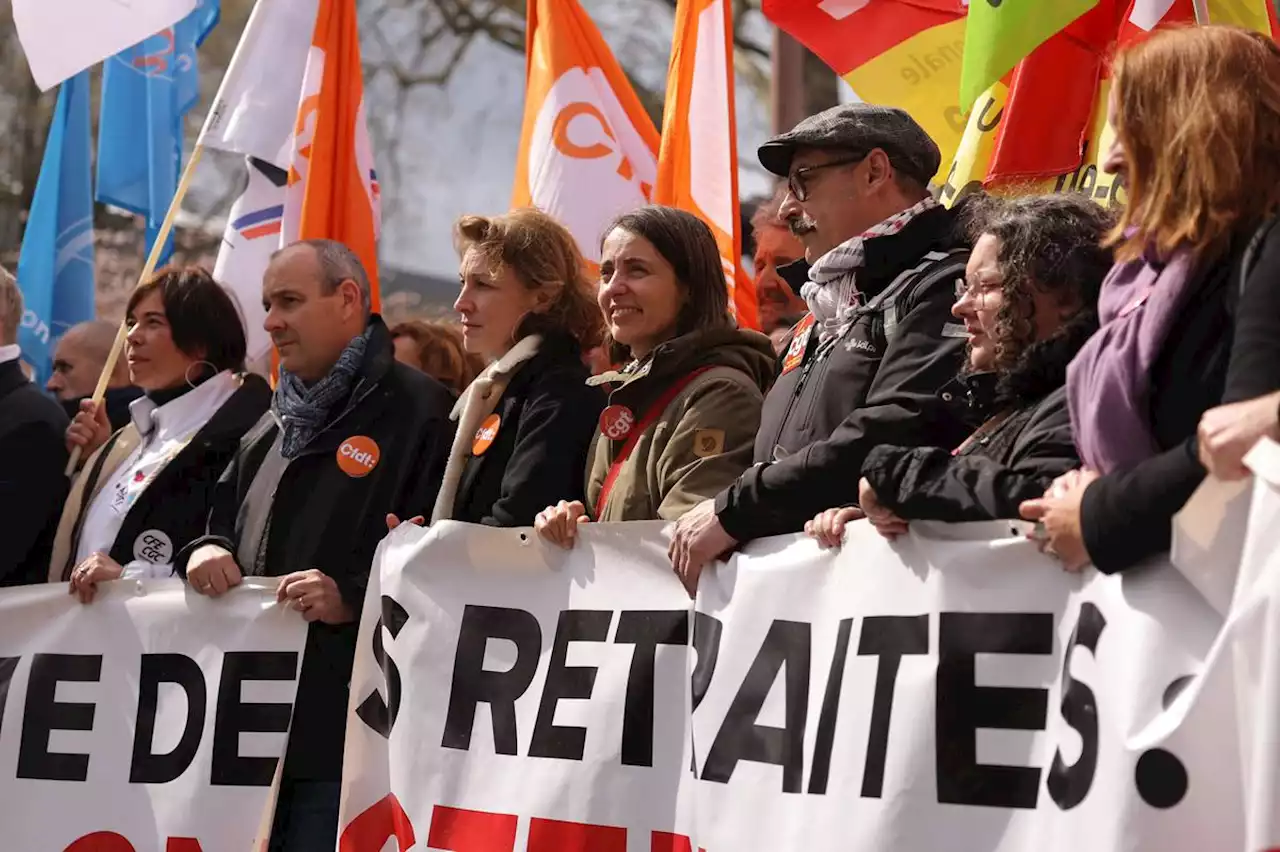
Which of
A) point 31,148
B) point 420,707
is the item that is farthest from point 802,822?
point 31,148

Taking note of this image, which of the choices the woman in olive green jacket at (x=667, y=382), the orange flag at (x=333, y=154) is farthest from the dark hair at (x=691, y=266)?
the orange flag at (x=333, y=154)

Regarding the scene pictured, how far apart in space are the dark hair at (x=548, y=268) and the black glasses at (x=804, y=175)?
0.94 meters

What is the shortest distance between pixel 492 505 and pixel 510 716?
0.64 meters

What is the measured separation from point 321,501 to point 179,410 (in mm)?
989

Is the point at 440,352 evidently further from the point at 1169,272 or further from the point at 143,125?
the point at 1169,272

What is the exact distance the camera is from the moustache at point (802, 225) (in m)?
4.34

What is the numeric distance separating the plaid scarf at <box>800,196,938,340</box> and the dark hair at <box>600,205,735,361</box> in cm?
48

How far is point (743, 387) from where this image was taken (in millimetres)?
4430

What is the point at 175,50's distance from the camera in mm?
9070

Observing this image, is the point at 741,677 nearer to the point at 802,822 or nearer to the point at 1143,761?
the point at 802,822

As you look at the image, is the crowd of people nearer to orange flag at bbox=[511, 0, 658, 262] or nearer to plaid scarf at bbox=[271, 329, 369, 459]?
plaid scarf at bbox=[271, 329, 369, 459]

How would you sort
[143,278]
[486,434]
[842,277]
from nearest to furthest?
[842,277] → [486,434] → [143,278]

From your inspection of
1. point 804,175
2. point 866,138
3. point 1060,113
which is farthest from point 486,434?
point 1060,113

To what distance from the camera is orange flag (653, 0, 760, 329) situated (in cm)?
641
